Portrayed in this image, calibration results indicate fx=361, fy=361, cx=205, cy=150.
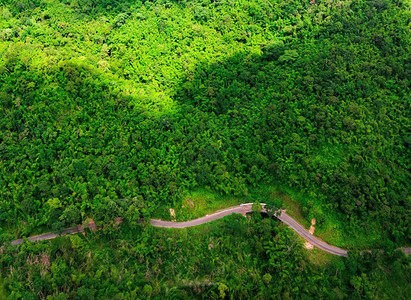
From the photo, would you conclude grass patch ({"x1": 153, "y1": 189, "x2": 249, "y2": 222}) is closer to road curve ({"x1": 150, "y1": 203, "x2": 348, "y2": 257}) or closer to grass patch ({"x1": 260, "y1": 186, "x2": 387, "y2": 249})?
road curve ({"x1": 150, "y1": 203, "x2": 348, "y2": 257})

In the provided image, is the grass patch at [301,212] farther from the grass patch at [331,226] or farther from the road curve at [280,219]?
the road curve at [280,219]

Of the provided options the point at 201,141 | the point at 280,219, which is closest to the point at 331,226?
the point at 280,219

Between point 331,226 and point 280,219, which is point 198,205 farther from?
point 331,226

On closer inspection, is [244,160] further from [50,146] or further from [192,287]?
[50,146]

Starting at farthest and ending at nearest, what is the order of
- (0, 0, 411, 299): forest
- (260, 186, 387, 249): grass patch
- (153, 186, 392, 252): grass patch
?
1. (153, 186, 392, 252): grass patch
2. (260, 186, 387, 249): grass patch
3. (0, 0, 411, 299): forest

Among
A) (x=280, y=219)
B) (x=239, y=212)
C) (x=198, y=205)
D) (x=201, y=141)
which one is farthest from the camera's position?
(x=201, y=141)

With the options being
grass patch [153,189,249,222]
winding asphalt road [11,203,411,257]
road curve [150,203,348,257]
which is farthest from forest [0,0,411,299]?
road curve [150,203,348,257]

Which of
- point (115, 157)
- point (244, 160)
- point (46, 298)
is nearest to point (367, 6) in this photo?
point (244, 160)
